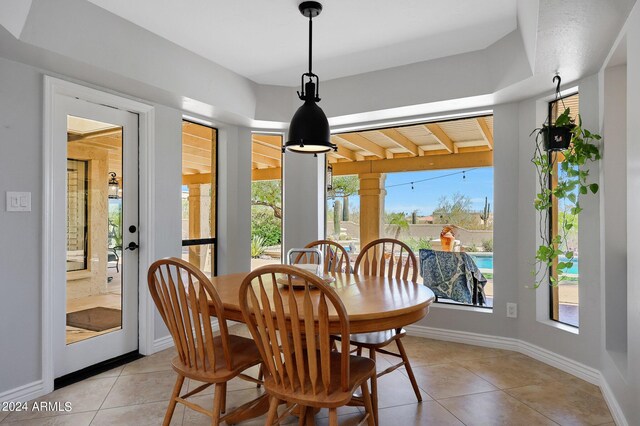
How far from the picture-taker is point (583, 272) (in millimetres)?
2738

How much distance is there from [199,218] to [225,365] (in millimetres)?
2327

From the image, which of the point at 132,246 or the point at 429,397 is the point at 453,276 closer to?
the point at 429,397

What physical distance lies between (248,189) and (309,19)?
1938 millimetres

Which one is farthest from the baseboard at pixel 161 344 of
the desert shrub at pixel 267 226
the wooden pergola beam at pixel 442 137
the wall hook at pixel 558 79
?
the wall hook at pixel 558 79

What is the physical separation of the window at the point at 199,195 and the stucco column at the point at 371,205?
1.57 metres

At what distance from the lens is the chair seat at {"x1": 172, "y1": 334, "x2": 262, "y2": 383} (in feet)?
5.92

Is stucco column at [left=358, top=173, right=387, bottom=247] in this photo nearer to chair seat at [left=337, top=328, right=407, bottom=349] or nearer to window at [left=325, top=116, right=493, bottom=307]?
window at [left=325, top=116, right=493, bottom=307]

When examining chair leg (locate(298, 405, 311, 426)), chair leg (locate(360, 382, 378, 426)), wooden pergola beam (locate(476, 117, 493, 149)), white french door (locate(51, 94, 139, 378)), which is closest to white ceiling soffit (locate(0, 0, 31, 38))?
white french door (locate(51, 94, 139, 378))

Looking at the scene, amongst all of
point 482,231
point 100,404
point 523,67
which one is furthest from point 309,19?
point 100,404

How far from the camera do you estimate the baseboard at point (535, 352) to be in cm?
234

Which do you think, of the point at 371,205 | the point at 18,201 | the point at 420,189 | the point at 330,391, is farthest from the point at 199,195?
the point at 330,391

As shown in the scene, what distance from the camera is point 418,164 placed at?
4.08 m

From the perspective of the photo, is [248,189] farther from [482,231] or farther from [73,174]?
[482,231]

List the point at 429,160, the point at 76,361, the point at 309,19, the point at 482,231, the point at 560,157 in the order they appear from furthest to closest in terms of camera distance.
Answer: the point at 429,160, the point at 482,231, the point at 560,157, the point at 76,361, the point at 309,19
